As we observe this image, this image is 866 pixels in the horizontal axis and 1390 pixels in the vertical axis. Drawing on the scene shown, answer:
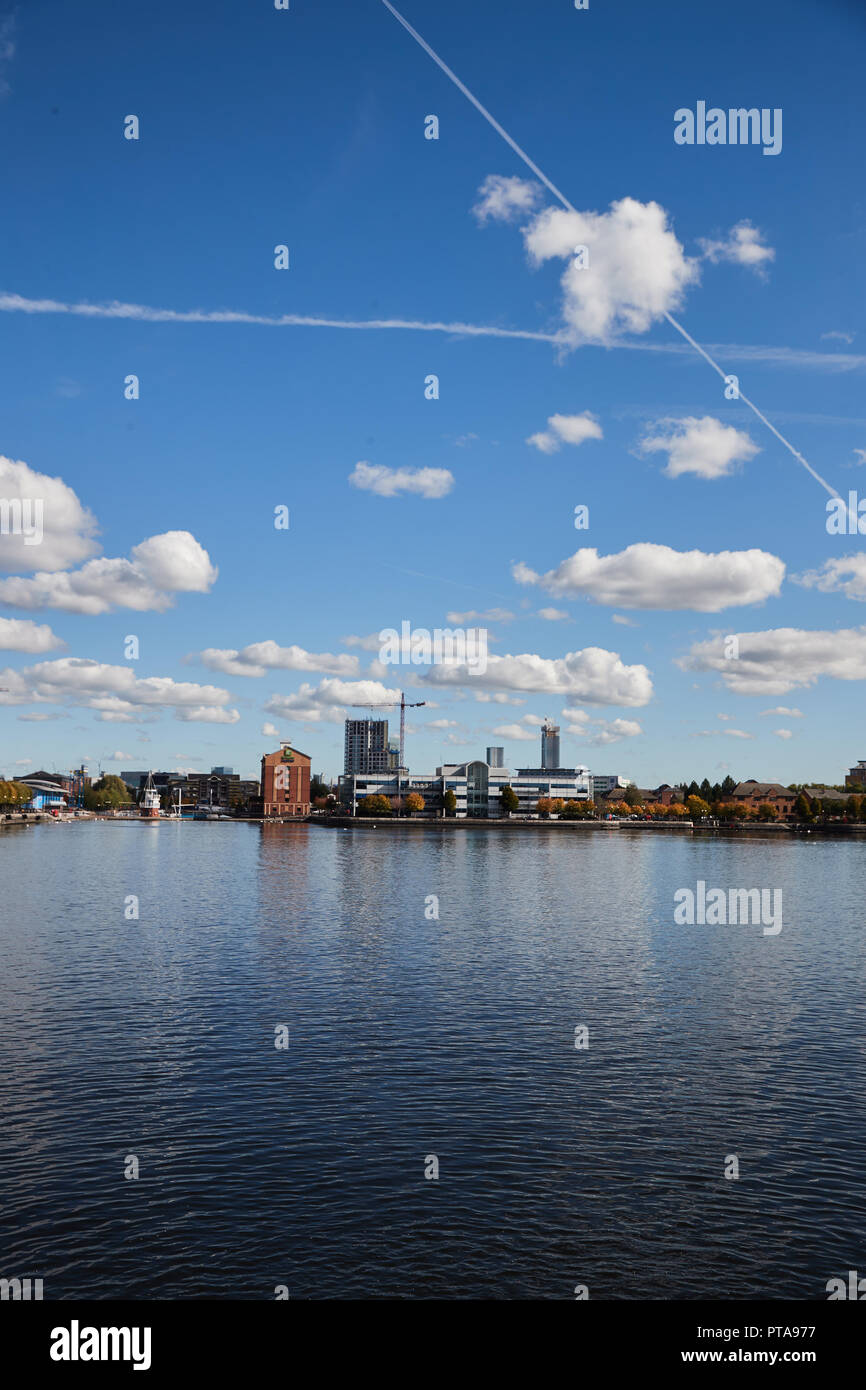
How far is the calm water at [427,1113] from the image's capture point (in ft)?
64.9

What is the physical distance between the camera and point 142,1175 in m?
23.6

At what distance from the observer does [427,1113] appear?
91.7ft

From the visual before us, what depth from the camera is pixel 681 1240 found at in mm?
20719

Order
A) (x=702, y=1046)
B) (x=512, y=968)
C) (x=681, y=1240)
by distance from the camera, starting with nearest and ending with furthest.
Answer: (x=681, y=1240)
(x=702, y=1046)
(x=512, y=968)

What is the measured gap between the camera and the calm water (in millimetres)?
19781

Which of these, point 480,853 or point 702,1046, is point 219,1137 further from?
point 480,853
